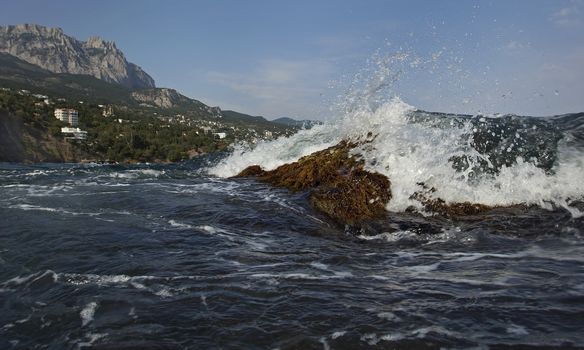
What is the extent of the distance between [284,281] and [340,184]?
5426 millimetres

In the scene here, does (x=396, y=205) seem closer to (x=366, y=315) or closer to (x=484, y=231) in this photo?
(x=484, y=231)

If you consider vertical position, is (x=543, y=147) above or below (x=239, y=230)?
above

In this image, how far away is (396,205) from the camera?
9.43 m

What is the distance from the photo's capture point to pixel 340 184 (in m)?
10.2

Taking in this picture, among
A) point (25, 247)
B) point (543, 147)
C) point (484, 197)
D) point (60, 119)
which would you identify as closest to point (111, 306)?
point (25, 247)

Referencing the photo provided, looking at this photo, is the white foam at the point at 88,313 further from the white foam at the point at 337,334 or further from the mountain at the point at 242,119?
the mountain at the point at 242,119

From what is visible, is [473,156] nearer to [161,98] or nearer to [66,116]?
[66,116]

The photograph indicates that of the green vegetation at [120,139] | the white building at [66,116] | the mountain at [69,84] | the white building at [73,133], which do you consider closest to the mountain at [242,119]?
the mountain at [69,84]

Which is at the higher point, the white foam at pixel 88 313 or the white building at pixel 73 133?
the white building at pixel 73 133

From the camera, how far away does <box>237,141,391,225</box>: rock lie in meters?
8.91

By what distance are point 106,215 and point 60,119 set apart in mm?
66345

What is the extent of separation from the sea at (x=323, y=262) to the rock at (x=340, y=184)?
0.99 feet

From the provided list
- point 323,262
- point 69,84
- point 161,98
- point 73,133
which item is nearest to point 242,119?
point 161,98

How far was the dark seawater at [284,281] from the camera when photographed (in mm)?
3668
